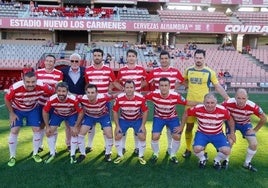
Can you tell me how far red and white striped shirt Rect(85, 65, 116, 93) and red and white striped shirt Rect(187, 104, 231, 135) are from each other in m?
1.61

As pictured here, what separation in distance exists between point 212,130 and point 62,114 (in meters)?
2.55

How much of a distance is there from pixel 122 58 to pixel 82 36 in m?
8.63

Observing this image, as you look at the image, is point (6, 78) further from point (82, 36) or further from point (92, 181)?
point (92, 181)

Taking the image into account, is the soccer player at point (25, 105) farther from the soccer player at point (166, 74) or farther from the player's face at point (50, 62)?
the soccer player at point (166, 74)

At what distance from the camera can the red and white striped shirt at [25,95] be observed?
17.7 ft

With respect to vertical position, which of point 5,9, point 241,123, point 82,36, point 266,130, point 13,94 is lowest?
Result: point 266,130

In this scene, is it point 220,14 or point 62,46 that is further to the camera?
point 220,14

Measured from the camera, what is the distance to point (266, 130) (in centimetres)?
836

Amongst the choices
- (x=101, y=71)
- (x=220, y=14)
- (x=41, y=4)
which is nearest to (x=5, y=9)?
(x=41, y=4)

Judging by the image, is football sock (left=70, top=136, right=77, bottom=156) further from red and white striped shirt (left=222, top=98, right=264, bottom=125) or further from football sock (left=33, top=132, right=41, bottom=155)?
red and white striped shirt (left=222, top=98, right=264, bottom=125)

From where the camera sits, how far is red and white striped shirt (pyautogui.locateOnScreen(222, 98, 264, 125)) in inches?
209

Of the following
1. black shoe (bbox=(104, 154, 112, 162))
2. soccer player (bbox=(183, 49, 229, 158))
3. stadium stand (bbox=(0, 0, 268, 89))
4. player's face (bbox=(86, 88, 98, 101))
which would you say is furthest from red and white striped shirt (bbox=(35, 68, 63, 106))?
stadium stand (bbox=(0, 0, 268, 89))

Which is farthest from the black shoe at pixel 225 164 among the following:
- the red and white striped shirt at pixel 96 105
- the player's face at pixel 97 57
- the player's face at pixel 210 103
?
the player's face at pixel 97 57

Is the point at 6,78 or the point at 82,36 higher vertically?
the point at 82,36
